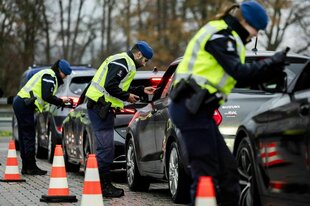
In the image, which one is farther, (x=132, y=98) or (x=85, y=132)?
(x=85, y=132)

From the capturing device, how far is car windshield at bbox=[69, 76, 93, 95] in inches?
747

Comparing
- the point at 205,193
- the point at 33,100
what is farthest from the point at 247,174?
the point at 33,100

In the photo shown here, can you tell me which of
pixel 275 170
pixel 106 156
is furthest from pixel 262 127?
pixel 106 156

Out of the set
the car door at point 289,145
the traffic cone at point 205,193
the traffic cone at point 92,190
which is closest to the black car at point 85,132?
the traffic cone at point 92,190

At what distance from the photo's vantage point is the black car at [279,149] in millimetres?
7926

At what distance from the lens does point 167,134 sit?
39.0ft

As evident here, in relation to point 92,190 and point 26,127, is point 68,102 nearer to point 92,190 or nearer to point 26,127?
point 26,127

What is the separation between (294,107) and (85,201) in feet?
8.29

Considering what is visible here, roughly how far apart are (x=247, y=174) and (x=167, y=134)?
2568 mm

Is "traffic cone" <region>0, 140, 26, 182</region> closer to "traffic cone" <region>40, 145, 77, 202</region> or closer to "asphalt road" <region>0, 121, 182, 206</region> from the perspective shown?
"asphalt road" <region>0, 121, 182, 206</region>

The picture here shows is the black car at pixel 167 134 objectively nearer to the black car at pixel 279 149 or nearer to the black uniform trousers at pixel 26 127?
the black car at pixel 279 149

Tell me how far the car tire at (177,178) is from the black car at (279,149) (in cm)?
173

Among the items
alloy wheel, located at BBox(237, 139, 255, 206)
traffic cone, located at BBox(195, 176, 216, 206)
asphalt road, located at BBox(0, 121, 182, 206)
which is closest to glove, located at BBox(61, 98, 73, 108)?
asphalt road, located at BBox(0, 121, 182, 206)

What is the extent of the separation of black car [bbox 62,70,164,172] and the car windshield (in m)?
1.13
